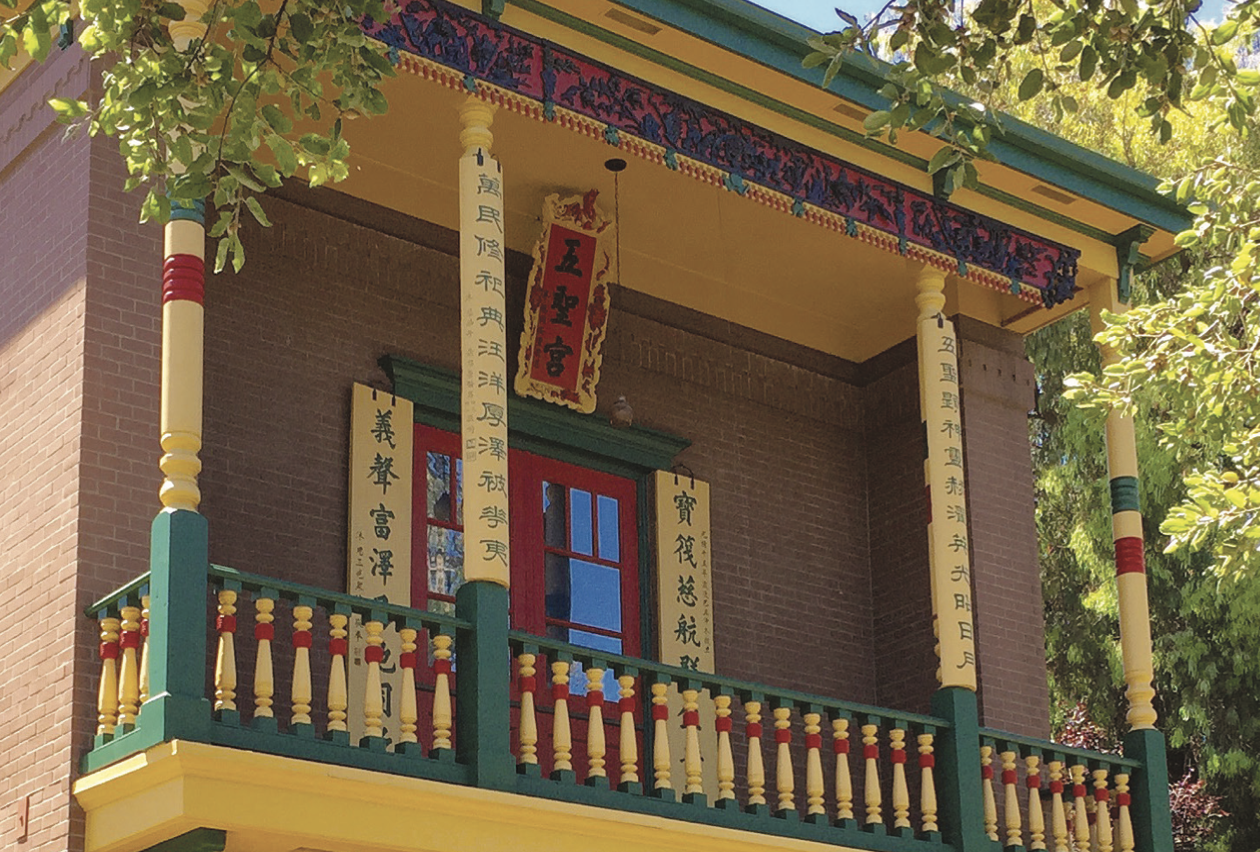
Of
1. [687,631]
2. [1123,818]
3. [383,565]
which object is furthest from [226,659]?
[1123,818]

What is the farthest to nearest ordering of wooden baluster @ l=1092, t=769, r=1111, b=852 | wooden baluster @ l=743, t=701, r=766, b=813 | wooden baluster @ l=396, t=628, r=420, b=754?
wooden baluster @ l=1092, t=769, r=1111, b=852, wooden baluster @ l=743, t=701, r=766, b=813, wooden baluster @ l=396, t=628, r=420, b=754

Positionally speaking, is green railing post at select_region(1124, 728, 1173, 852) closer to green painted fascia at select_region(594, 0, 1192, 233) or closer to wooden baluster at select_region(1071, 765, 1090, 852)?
wooden baluster at select_region(1071, 765, 1090, 852)

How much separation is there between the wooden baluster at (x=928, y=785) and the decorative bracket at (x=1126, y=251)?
12.4 ft

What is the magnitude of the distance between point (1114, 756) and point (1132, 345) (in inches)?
101

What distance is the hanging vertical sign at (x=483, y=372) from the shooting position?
33.4 feet

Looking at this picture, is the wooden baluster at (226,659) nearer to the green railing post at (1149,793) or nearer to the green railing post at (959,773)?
the green railing post at (959,773)

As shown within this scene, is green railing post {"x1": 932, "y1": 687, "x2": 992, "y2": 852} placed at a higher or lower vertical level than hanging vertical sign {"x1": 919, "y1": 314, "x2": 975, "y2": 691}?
lower

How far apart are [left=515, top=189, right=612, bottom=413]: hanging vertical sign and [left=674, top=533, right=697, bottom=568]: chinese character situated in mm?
1086

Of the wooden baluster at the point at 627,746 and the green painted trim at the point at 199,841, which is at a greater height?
the wooden baluster at the point at 627,746

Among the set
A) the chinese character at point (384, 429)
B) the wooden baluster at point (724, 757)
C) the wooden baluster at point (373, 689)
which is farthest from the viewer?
the chinese character at point (384, 429)

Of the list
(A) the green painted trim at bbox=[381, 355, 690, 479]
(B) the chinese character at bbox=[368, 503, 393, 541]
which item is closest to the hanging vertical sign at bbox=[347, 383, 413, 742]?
(B) the chinese character at bbox=[368, 503, 393, 541]

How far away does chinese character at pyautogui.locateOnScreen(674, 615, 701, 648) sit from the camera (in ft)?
43.6

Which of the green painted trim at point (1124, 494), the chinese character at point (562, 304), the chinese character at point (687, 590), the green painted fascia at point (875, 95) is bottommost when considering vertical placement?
the chinese character at point (687, 590)

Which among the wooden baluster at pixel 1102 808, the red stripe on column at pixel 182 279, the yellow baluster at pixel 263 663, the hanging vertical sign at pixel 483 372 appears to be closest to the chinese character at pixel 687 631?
the wooden baluster at pixel 1102 808
